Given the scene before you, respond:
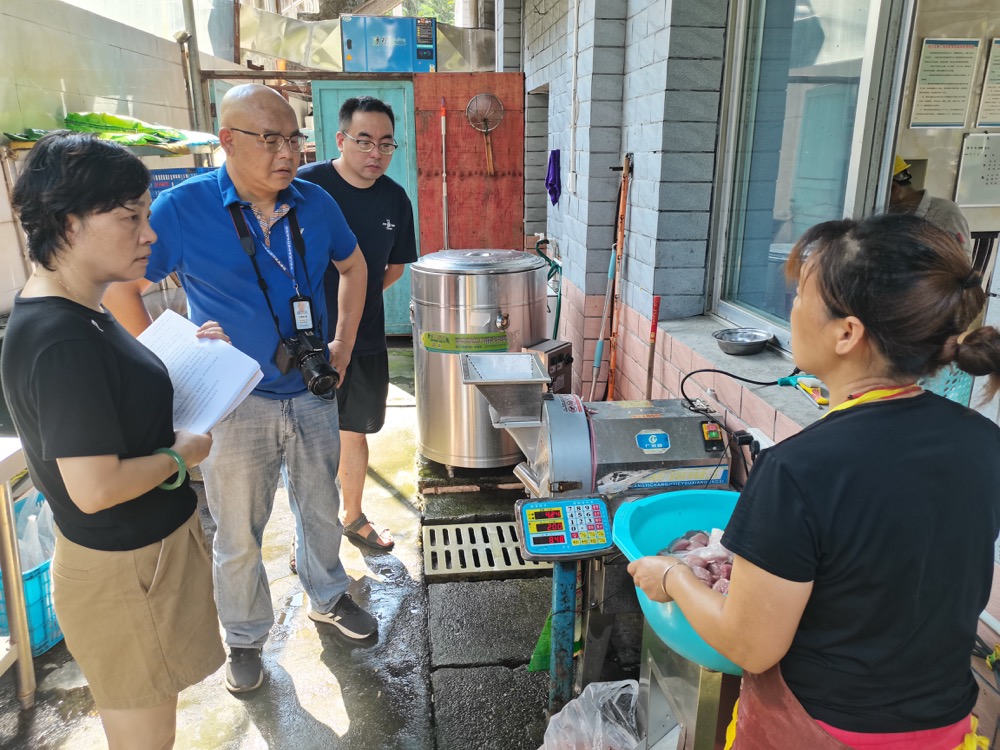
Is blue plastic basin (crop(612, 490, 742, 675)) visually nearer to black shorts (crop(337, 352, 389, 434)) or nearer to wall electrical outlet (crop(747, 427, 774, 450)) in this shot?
wall electrical outlet (crop(747, 427, 774, 450))

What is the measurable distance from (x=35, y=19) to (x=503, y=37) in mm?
4167

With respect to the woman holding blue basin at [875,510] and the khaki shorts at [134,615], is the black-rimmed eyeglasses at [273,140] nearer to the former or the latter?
the khaki shorts at [134,615]

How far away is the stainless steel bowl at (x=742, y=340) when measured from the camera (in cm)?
251

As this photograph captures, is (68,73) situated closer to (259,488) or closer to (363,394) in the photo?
(363,394)

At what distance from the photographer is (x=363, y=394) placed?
3191mm

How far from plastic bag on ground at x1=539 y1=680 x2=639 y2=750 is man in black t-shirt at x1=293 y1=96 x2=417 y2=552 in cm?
153

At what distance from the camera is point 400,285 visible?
6.24 m

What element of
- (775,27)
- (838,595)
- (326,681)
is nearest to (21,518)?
(326,681)

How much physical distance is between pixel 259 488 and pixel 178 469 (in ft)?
2.53

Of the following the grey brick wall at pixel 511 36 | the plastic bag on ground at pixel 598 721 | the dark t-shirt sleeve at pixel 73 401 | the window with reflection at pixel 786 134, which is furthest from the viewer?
the grey brick wall at pixel 511 36

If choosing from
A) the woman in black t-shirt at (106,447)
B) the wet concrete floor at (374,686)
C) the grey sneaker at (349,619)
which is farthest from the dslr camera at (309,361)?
the wet concrete floor at (374,686)

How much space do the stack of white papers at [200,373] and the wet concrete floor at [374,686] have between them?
3.91 ft

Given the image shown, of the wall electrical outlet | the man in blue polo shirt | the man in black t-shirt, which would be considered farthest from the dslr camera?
the wall electrical outlet

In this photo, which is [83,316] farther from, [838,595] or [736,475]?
[736,475]
